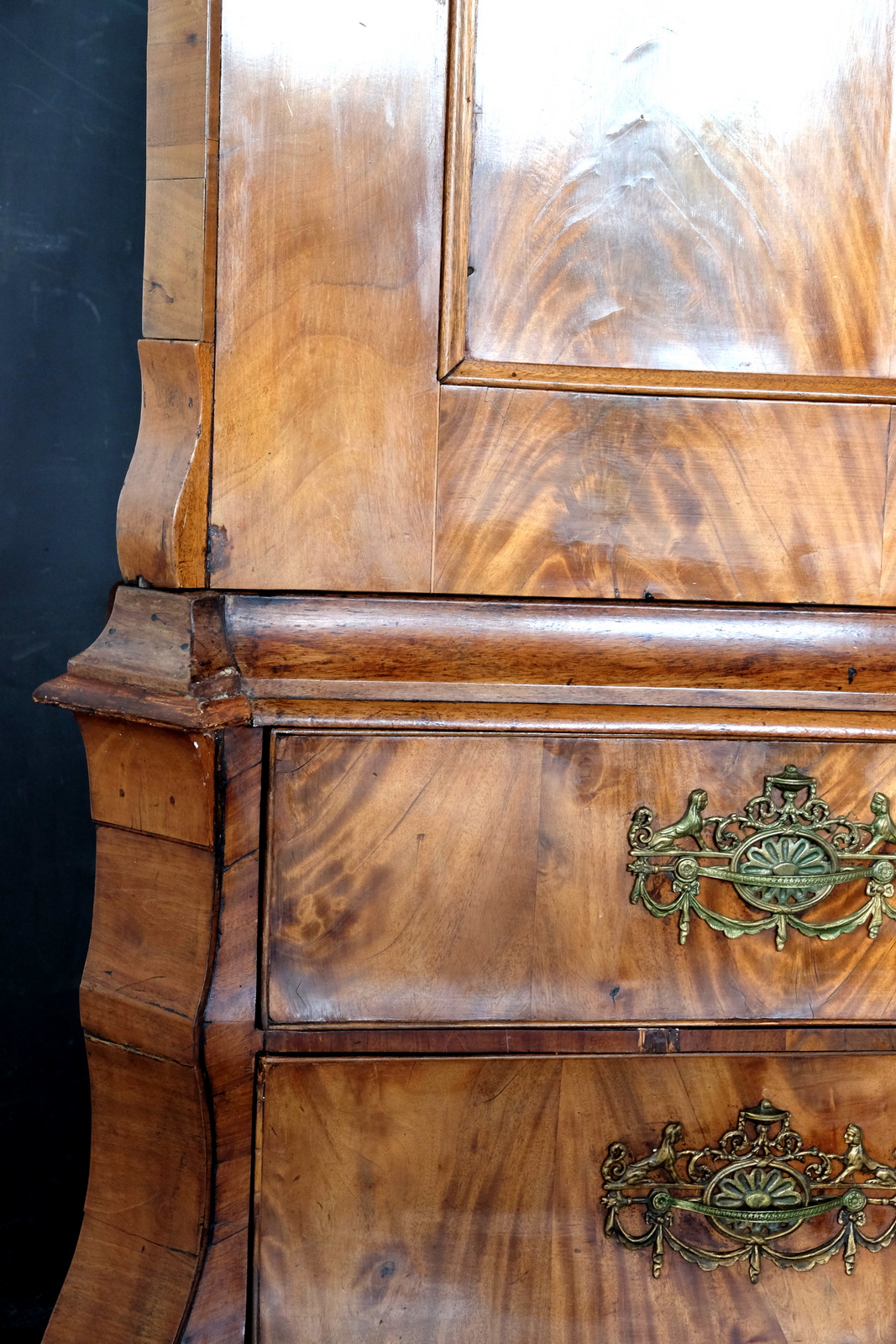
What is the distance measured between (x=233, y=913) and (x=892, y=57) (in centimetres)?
58

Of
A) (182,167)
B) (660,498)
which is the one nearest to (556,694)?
(660,498)

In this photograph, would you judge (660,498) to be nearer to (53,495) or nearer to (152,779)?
(152,779)

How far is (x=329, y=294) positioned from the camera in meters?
0.61

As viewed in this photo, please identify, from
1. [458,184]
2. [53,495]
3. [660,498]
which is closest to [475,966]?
[660,498]

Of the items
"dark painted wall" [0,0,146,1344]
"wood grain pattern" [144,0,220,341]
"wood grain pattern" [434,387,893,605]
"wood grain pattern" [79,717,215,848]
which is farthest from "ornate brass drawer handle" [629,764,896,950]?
"dark painted wall" [0,0,146,1344]

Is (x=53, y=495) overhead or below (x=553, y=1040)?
overhead

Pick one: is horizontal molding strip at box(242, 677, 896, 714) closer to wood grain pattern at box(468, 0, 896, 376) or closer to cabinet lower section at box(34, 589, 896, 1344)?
cabinet lower section at box(34, 589, 896, 1344)

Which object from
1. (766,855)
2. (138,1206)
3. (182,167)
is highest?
(182,167)

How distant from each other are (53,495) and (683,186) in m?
0.61

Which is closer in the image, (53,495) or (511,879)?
(511,879)

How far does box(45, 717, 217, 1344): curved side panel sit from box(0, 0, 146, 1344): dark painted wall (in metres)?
0.41

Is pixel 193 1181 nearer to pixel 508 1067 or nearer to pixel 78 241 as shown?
pixel 508 1067

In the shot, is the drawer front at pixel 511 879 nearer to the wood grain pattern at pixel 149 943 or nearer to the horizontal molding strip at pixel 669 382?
the wood grain pattern at pixel 149 943

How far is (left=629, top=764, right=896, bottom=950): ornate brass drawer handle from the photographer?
0.64 metres
